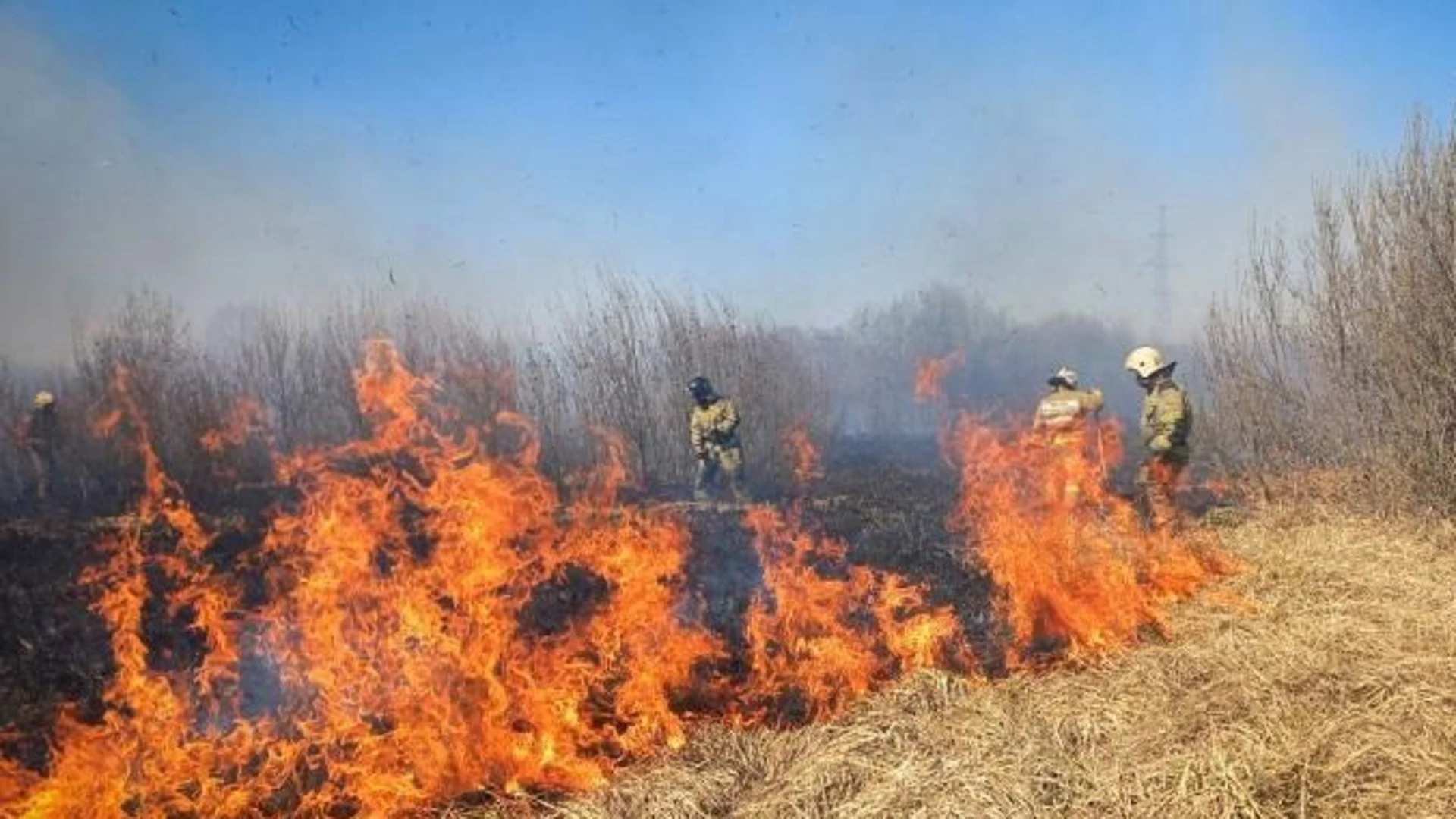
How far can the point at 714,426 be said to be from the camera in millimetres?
12500

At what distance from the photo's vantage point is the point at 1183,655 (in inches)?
212

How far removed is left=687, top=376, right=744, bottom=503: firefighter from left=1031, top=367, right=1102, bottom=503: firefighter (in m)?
4.26

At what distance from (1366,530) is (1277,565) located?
228 centimetres

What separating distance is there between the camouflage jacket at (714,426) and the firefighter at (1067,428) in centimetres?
423

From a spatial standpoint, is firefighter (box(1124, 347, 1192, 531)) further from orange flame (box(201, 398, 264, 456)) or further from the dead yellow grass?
orange flame (box(201, 398, 264, 456))

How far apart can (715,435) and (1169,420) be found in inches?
226

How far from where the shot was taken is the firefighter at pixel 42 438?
14523 mm

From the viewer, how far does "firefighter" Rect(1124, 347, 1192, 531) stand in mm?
8992

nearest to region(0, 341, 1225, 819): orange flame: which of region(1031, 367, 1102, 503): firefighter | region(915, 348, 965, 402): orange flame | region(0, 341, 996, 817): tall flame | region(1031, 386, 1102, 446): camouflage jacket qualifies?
region(0, 341, 996, 817): tall flame

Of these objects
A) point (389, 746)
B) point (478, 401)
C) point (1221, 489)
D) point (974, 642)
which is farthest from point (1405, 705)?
point (478, 401)

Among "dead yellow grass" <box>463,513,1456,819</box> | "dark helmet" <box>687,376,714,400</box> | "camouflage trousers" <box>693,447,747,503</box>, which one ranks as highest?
"dark helmet" <box>687,376,714,400</box>

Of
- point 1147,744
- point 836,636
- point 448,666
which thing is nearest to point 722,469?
point 836,636

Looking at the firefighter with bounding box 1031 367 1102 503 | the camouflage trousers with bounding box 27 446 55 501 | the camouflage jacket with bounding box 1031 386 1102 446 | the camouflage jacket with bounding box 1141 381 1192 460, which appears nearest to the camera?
the camouflage jacket with bounding box 1141 381 1192 460

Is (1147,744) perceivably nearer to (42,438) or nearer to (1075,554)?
(1075,554)
